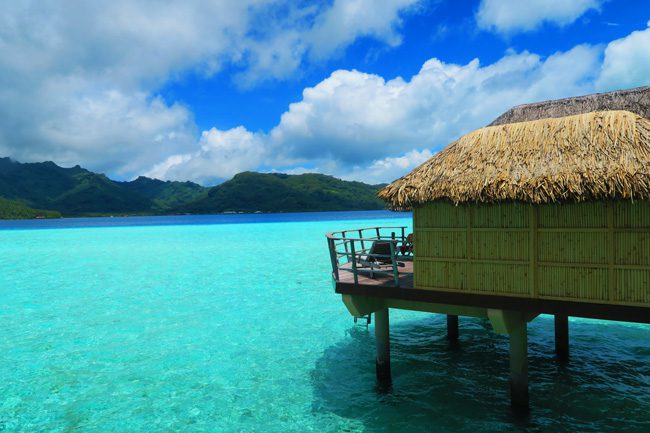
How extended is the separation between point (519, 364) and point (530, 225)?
304 cm

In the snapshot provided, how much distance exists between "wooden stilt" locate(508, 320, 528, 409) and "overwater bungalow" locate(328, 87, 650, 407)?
2cm

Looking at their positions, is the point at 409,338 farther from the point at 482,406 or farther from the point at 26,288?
the point at 26,288

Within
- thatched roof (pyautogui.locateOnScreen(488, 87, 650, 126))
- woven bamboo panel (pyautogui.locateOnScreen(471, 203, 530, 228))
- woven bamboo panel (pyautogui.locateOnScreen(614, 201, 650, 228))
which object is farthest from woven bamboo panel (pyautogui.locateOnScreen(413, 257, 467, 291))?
thatched roof (pyautogui.locateOnScreen(488, 87, 650, 126))

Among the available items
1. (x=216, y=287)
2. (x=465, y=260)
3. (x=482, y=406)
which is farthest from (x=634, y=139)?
(x=216, y=287)

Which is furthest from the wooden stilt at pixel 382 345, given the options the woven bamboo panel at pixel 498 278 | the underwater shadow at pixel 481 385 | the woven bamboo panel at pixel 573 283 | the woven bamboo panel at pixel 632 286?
the woven bamboo panel at pixel 632 286

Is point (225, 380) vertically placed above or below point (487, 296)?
below

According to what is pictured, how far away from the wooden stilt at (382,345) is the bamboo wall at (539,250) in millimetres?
1723

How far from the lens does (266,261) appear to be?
123 feet

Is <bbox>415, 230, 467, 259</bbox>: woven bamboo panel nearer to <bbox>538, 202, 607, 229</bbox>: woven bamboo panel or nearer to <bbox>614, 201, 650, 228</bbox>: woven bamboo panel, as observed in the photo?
<bbox>538, 202, 607, 229</bbox>: woven bamboo panel

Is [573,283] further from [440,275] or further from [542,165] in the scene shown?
[440,275]

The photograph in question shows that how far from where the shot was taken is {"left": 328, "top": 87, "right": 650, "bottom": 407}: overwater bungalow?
736 cm

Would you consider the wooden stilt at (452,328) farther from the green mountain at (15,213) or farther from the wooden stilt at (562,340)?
the green mountain at (15,213)

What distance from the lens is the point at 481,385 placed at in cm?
1091

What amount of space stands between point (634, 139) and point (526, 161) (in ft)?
5.71
